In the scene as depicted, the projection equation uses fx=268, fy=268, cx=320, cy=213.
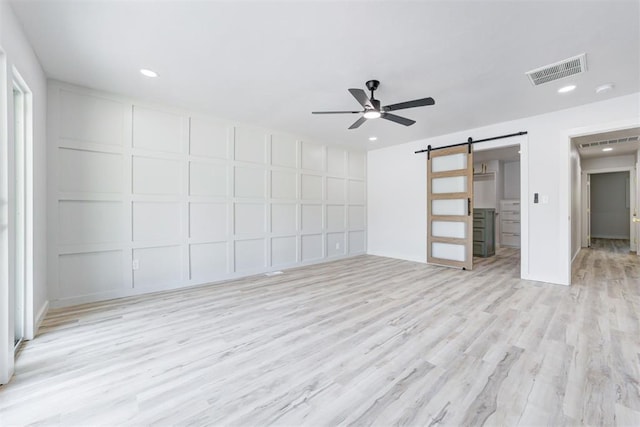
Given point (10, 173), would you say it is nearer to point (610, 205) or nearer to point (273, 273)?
point (273, 273)

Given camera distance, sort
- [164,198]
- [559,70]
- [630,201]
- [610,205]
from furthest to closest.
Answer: [610,205], [630,201], [164,198], [559,70]

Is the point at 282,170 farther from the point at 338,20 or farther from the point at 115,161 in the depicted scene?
the point at 338,20

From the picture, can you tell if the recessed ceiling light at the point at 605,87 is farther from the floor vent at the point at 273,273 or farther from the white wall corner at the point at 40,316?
the white wall corner at the point at 40,316

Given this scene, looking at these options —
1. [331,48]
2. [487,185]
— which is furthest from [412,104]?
[487,185]

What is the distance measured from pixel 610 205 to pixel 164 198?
Result: 527 inches

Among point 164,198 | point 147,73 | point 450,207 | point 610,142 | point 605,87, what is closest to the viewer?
point 147,73

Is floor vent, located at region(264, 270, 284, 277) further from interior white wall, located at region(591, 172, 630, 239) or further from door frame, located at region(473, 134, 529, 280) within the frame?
interior white wall, located at region(591, 172, 630, 239)

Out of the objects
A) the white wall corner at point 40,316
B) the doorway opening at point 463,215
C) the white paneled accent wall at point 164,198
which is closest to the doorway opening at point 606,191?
the doorway opening at point 463,215

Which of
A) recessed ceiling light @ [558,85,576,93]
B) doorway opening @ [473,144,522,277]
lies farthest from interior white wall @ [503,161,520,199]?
recessed ceiling light @ [558,85,576,93]

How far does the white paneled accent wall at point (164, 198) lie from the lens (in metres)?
3.07

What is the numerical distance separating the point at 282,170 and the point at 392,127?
82.9 inches

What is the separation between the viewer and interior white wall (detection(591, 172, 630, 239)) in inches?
353

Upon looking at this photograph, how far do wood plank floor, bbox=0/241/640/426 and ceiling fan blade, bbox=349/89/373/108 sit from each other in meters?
2.22

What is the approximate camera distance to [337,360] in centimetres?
196
